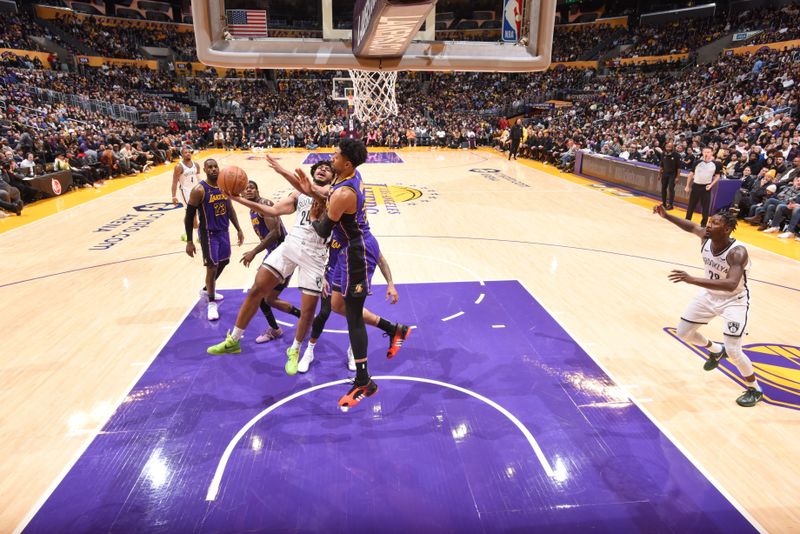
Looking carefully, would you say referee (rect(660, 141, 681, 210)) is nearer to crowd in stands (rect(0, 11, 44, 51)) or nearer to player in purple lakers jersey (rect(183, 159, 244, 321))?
player in purple lakers jersey (rect(183, 159, 244, 321))

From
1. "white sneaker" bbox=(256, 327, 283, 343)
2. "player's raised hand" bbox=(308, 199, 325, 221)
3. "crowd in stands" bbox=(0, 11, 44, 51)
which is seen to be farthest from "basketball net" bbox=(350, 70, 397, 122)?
"crowd in stands" bbox=(0, 11, 44, 51)

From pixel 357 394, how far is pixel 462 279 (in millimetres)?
3343

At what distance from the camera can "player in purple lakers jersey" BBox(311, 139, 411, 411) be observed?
11.1 ft

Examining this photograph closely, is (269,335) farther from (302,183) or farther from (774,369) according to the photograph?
(774,369)

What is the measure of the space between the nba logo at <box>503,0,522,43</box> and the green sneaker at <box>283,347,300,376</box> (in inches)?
134

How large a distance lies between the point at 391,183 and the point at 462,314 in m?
9.43

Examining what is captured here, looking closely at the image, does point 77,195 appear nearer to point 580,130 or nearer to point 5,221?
point 5,221

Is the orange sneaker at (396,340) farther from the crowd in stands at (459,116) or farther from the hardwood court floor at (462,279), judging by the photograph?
the crowd in stands at (459,116)

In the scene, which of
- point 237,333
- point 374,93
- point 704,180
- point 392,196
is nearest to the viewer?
point 237,333

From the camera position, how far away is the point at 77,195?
483 inches

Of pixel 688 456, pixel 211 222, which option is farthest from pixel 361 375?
pixel 211 222

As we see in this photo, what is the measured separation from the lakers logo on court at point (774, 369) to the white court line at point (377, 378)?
1835 millimetres

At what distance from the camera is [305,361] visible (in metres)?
4.41

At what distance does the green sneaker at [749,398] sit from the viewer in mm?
3938
